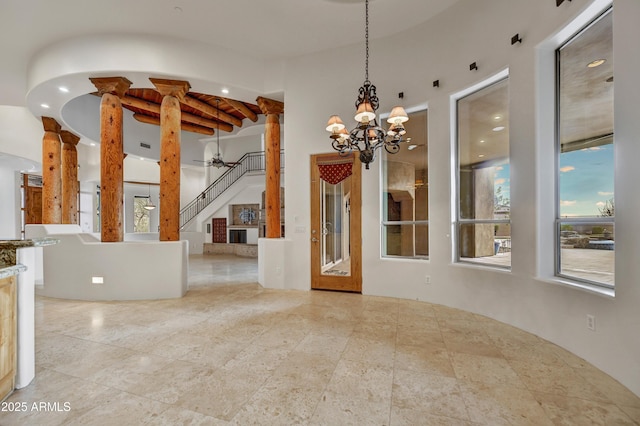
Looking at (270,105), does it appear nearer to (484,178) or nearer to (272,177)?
(272,177)

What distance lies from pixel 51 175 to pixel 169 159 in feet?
12.7

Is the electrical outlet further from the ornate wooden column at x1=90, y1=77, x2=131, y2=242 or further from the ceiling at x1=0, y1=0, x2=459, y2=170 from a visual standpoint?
the ornate wooden column at x1=90, y1=77, x2=131, y2=242

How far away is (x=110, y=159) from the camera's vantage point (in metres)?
4.77

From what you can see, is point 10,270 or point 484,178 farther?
point 484,178

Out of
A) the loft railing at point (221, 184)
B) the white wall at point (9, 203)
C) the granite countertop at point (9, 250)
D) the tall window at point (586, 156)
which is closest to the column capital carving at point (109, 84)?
the granite countertop at point (9, 250)

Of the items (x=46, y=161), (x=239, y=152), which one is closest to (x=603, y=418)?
(x=46, y=161)

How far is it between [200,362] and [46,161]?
7.00m

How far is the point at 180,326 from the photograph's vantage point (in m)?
3.46

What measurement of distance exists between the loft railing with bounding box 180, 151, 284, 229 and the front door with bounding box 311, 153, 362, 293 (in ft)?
23.7

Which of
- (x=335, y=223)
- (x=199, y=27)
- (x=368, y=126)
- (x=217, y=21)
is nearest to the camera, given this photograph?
(x=368, y=126)

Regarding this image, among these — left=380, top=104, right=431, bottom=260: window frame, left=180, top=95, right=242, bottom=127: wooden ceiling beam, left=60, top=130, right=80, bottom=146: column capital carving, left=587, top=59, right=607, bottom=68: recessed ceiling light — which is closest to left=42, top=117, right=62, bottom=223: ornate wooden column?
left=60, top=130, right=80, bottom=146: column capital carving

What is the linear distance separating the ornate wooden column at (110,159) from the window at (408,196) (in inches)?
181

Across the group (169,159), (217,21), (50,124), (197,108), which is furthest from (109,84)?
(50,124)

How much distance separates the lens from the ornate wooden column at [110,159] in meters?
4.77
